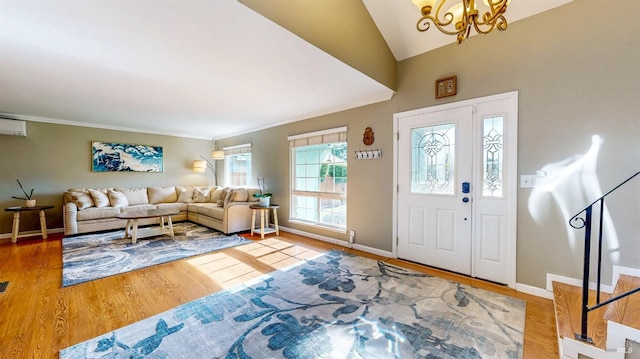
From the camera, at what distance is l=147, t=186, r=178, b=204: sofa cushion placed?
5.83 m

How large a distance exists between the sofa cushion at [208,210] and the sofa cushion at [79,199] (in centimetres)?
177

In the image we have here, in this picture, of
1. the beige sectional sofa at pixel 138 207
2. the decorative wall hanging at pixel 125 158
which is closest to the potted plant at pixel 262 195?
the beige sectional sofa at pixel 138 207

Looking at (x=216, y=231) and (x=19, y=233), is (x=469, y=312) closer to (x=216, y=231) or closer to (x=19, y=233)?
(x=216, y=231)

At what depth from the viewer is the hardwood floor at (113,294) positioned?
5.70ft

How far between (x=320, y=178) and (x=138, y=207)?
13.2 ft

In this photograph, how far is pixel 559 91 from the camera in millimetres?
2273

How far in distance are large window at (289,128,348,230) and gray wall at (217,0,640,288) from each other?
144 centimetres

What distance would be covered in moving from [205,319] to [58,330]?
3.42 feet

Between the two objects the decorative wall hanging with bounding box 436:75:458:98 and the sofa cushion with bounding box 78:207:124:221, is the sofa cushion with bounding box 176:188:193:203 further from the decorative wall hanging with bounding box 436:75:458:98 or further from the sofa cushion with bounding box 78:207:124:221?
the decorative wall hanging with bounding box 436:75:458:98

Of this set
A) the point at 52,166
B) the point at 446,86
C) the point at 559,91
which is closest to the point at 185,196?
the point at 52,166

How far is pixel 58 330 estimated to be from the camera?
1.82 m

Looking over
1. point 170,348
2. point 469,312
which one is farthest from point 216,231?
point 469,312

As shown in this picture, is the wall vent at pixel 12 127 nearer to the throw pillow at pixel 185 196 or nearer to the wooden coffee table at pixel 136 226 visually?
the wooden coffee table at pixel 136 226

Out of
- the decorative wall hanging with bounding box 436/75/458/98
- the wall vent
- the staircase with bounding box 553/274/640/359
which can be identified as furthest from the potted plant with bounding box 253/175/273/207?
the wall vent
